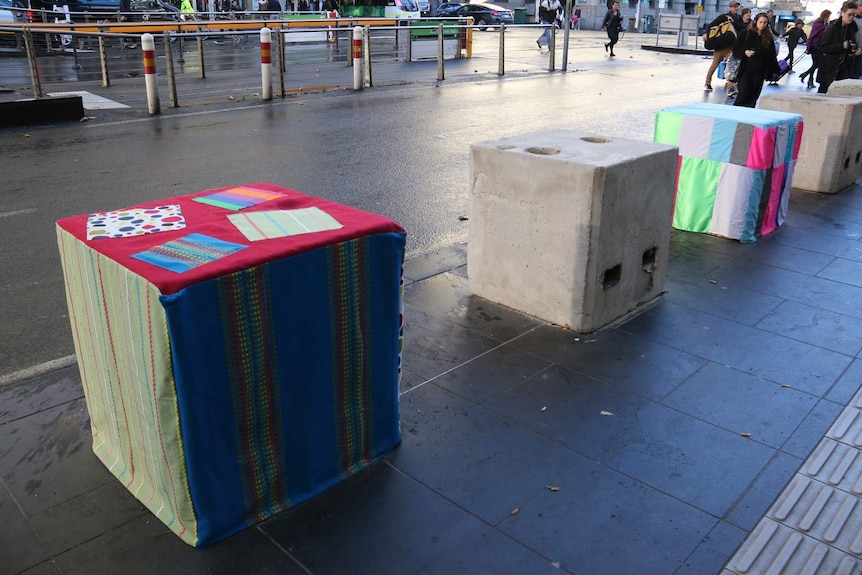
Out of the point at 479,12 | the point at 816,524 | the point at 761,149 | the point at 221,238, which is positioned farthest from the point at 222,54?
the point at 816,524

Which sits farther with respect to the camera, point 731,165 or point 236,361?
point 731,165

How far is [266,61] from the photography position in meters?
14.4

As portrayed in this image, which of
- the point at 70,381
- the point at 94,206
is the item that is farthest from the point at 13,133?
the point at 70,381

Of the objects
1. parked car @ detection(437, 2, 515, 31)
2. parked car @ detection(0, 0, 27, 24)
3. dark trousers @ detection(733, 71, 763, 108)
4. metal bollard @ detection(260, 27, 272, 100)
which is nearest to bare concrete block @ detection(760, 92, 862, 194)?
dark trousers @ detection(733, 71, 763, 108)

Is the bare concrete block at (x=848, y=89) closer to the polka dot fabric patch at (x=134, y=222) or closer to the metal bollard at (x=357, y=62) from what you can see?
the polka dot fabric patch at (x=134, y=222)

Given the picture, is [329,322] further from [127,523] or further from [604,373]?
[604,373]

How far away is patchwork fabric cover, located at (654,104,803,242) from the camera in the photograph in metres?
6.19

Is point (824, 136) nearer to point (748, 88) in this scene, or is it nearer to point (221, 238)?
point (748, 88)

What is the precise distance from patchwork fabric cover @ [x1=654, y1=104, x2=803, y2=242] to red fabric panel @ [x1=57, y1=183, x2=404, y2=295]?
4063mm

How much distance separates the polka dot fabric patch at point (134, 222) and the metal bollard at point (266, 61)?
11546 millimetres

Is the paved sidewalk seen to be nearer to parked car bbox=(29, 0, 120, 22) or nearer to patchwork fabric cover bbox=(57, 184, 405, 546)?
patchwork fabric cover bbox=(57, 184, 405, 546)

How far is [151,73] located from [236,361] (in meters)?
11.4

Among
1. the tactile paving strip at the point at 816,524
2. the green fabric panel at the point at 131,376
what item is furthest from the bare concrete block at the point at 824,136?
the green fabric panel at the point at 131,376

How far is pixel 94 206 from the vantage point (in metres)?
7.55
